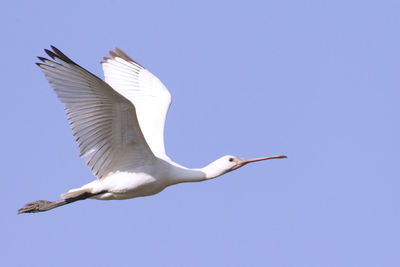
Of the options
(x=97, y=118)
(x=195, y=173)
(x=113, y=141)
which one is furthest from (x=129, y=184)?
(x=97, y=118)

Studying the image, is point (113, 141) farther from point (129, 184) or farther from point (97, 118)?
point (129, 184)

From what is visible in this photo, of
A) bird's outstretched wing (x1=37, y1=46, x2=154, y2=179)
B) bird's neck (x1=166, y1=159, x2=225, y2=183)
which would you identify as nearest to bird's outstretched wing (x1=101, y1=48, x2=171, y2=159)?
bird's neck (x1=166, y1=159, x2=225, y2=183)

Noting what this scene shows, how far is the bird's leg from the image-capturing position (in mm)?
13617

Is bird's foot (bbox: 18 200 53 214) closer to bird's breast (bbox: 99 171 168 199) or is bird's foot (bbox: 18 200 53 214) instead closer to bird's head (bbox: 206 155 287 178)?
bird's breast (bbox: 99 171 168 199)

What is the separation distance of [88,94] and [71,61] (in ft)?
2.03

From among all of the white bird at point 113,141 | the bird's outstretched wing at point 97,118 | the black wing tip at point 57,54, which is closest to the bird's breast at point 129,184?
the white bird at point 113,141

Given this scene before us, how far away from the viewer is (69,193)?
13.7 m

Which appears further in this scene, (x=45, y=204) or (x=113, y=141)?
(x=45, y=204)

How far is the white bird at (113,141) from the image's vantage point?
12.1m

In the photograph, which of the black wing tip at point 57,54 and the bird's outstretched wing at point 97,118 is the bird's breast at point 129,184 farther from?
the black wing tip at point 57,54

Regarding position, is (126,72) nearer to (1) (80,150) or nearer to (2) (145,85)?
(2) (145,85)

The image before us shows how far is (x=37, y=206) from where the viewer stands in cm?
1420

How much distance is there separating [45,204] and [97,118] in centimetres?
247

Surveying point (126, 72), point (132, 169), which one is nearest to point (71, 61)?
point (132, 169)
